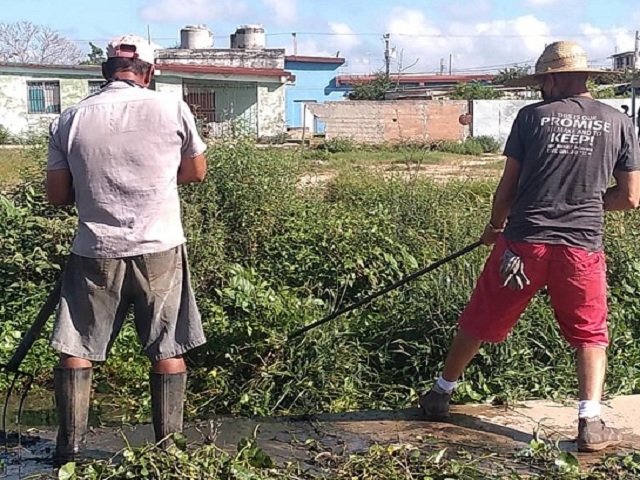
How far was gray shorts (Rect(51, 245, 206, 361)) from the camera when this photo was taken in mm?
3861

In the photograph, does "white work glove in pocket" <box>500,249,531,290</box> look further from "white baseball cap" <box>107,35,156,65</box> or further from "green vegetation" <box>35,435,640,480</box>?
"white baseball cap" <box>107,35,156,65</box>

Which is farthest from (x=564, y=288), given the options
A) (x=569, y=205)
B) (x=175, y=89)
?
(x=175, y=89)

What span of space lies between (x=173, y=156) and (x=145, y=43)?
1.68 feet

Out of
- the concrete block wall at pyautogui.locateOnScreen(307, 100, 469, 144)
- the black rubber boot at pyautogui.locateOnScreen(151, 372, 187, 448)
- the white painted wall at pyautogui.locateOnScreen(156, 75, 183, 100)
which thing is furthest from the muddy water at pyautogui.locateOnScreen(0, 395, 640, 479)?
the concrete block wall at pyautogui.locateOnScreen(307, 100, 469, 144)

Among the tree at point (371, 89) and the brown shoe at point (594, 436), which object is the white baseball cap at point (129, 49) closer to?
the brown shoe at point (594, 436)

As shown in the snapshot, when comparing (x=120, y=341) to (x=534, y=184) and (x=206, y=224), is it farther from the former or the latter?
(x=534, y=184)

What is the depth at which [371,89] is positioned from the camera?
4903 centimetres

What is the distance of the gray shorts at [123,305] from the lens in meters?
3.86

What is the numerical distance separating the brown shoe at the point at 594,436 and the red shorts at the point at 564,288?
36cm

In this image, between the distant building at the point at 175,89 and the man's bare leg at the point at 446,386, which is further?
the distant building at the point at 175,89

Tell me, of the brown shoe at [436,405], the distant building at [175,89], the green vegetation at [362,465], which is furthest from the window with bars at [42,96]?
the green vegetation at [362,465]

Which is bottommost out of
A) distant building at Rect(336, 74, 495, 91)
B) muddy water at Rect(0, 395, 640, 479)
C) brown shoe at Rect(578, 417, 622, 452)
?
muddy water at Rect(0, 395, 640, 479)

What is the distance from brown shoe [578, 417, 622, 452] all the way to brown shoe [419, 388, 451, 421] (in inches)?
28.0

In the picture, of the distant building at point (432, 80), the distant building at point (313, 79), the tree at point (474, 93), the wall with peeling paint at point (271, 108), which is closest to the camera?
the wall with peeling paint at point (271, 108)
